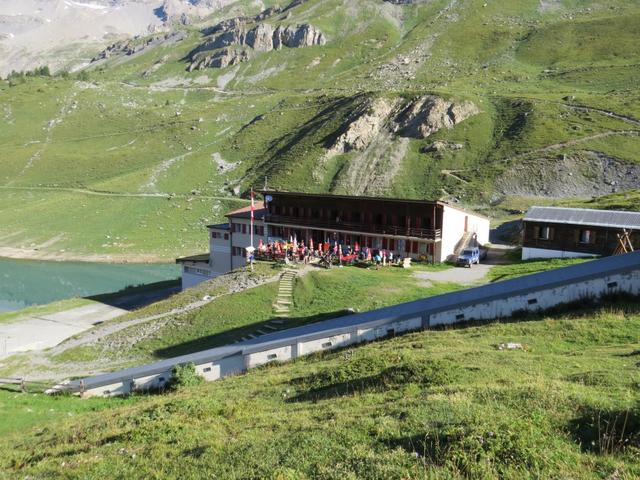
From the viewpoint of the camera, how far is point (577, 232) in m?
45.1

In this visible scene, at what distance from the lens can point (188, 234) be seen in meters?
92.2

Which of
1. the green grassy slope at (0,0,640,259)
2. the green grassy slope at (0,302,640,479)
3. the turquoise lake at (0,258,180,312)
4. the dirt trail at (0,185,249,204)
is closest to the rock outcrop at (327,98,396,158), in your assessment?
the green grassy slope at (0,0,640,259)

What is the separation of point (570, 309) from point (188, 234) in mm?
77206

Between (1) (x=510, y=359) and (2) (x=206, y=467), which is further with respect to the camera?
(1) (x=510, y=359)

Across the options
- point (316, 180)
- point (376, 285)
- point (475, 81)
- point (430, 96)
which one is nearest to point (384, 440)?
point (376, 285)

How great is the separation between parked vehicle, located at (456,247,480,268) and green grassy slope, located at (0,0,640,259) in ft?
137

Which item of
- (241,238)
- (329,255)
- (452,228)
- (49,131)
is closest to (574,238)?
(452,228)

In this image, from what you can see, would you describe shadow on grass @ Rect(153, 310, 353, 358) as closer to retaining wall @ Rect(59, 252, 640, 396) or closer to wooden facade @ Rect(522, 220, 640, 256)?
retaining wall @ Rect(59, 252, 640, 396)

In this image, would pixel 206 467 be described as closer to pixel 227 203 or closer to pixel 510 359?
pixel 510 359

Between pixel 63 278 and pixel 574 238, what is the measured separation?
66.9 meters

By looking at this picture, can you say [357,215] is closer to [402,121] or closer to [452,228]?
[452,228]

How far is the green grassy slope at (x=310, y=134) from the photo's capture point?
308ft

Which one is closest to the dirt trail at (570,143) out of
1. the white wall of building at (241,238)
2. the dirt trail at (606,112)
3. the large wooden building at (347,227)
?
the dirt trail at (606,112)

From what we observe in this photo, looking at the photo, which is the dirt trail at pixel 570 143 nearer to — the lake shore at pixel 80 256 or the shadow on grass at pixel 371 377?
the lake shore at pixel 80 256
